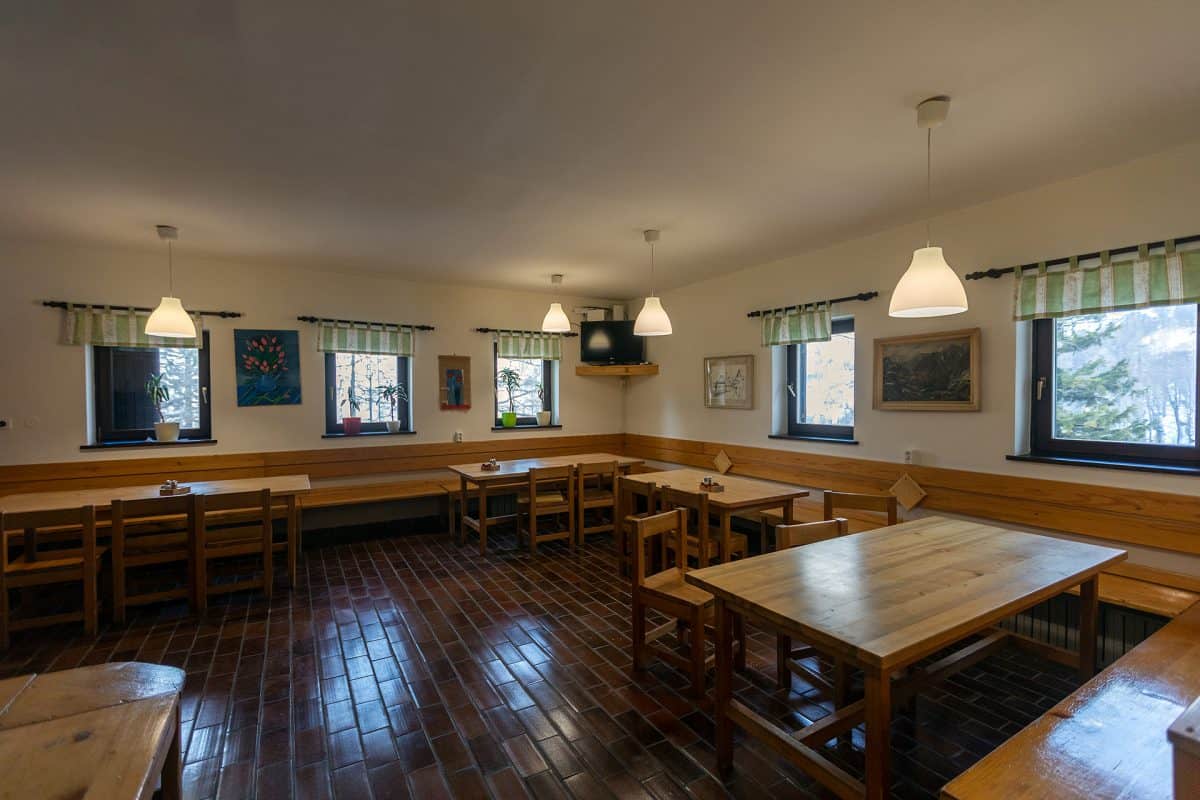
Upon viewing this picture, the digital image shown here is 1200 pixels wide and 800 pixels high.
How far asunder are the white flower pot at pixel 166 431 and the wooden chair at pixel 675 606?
4079 millimetres

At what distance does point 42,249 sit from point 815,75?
5.40 m

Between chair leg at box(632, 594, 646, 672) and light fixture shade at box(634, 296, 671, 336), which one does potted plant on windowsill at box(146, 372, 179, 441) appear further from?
chair leg at box(632, 594, 646, 672)

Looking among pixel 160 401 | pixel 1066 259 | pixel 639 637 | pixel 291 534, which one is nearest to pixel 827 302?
pixel 1066 259

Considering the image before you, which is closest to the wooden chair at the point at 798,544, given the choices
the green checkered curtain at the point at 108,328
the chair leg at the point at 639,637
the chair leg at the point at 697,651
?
the chair leg at the point at 697,651

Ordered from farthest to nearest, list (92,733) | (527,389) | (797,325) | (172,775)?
(527,389)
(797,325)
(172,775)
(92,733)

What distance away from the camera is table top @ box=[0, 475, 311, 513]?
3.12 meters

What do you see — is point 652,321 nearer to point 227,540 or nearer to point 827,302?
point 827,302

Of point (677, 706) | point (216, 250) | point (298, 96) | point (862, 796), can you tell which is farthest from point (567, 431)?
point (862, 796)

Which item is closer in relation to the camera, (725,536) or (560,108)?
(560,108)

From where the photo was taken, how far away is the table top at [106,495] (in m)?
3.12

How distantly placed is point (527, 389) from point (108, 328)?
363 cm

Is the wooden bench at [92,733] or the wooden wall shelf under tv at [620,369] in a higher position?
the wooden wall shelf under tv at [620,369]

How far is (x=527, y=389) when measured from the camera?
243 inches

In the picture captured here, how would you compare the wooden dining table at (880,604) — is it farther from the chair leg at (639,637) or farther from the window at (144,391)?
the window at (144,391)
